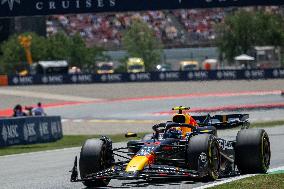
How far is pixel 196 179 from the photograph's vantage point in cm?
1297

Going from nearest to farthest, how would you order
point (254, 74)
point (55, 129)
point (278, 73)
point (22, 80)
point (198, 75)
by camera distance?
point (55, 129) < point (278, 73) < point (254, 74) < point (198, 75) < point (22, 80)

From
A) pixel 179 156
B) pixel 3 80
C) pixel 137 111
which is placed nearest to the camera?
pixel 179 156

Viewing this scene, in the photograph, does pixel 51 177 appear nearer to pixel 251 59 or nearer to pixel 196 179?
pixel 196 179

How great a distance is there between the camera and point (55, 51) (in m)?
76.8

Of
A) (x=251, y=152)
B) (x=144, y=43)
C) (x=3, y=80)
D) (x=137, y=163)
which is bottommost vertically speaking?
(x=3, y=80)

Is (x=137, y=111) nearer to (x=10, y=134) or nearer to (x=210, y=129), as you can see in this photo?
(x=10, y=134)

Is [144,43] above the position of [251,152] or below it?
above

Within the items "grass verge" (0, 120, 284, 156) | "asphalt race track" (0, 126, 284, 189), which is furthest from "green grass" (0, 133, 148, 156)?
"asphalt race track" (0, 126, 284, 189)

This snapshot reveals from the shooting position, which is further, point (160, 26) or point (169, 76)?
point (160, 26)

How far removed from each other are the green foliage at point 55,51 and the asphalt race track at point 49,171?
5236cm

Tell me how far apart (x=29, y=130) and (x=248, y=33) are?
4917cm

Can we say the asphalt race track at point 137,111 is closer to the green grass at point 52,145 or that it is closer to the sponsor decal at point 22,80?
the green grass at point 52,145

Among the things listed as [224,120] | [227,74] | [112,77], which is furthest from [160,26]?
[224,120]

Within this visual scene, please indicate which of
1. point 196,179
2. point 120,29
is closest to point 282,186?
point 196,179
